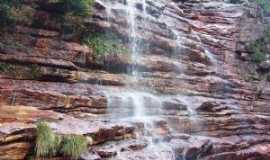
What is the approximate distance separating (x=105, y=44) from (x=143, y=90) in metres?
2.27

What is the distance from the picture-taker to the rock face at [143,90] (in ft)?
31.7

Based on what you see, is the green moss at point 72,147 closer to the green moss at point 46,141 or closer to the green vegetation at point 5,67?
the green moss at point 46,141

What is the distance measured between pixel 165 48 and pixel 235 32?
6.36 metres

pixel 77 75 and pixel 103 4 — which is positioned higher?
pixel 103 4

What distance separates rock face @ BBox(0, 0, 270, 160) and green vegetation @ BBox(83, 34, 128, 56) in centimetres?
24

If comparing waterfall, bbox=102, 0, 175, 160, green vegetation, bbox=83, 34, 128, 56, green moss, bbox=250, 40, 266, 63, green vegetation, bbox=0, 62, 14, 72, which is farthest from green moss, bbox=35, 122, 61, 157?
green moss, bbox=250, 40, 266, 63

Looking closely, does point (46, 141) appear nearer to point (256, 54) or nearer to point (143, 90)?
point (143, 90)

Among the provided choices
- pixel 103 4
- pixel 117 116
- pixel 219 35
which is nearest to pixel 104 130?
pixel 117 116

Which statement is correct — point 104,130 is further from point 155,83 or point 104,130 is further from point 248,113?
point 248,113

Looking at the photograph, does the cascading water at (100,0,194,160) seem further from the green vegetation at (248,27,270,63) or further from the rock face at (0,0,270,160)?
the green vegetation at (248,27,270,63)

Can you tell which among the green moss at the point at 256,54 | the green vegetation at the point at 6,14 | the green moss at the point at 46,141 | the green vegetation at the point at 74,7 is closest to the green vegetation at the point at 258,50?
the green moss at the point at 256,54

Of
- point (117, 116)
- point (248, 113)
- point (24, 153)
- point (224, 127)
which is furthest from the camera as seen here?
point (248, 113)

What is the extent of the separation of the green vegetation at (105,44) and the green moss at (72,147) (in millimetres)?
4426

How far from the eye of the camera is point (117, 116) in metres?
11.4
